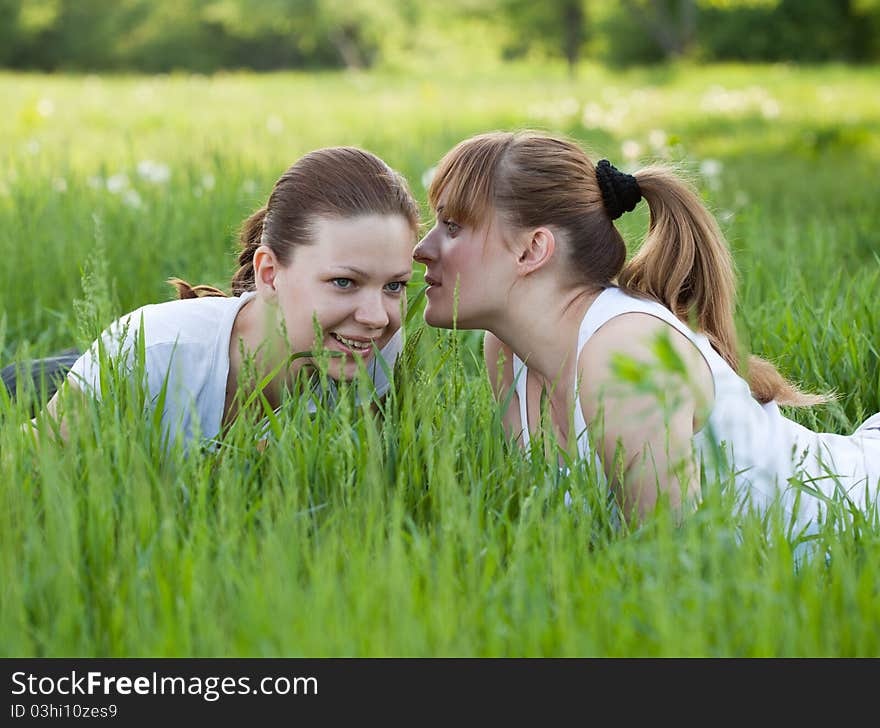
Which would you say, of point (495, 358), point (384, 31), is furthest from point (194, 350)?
point (384, 31)

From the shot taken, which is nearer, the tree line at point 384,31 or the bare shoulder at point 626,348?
the bare shoulder at point 626,348

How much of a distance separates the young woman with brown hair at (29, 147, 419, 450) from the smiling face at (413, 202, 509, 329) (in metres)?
0.08

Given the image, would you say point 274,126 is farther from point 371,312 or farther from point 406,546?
point 406,546

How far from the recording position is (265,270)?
2.86 metres

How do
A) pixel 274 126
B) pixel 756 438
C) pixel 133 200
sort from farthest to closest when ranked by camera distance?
pixel 274 126
pixel 133 200
pixel 756 438

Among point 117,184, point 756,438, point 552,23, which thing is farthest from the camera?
point 552,23

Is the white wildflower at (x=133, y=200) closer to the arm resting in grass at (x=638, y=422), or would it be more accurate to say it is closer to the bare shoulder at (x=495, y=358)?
the bare shoulder at (x=495, y=358)

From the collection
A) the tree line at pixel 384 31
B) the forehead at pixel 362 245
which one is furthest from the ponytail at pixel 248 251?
the tree line at pixel 384 31

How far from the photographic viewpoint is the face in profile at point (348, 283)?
2662mm

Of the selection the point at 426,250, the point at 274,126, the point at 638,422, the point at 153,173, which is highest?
the point at 274,126

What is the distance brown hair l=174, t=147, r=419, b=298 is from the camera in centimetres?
275

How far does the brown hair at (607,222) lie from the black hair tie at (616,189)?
2 cm

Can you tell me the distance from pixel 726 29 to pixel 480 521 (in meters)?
36.8

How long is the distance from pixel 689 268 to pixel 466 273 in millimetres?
546
